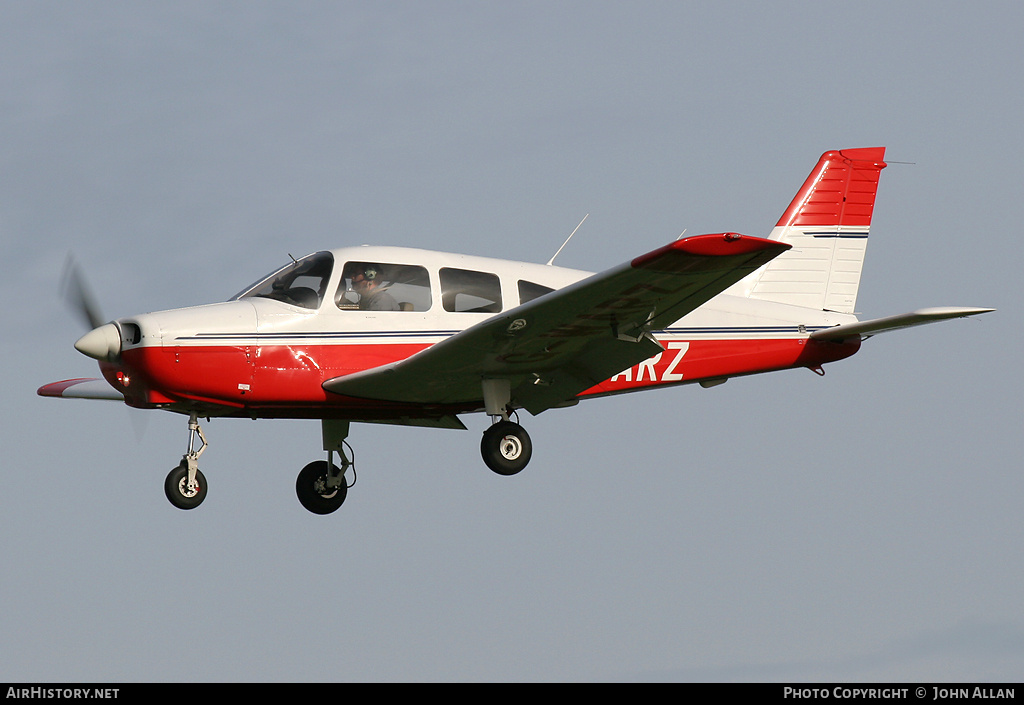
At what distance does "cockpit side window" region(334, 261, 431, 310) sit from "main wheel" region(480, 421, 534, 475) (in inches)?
58.1

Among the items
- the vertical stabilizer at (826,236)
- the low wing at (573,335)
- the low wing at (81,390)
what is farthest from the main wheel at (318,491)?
the vertical stabilizer at (826,236)

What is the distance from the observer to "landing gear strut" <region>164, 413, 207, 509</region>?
12352mm

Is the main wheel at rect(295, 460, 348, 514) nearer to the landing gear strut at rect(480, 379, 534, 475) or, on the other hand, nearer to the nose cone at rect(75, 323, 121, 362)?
the landing gear strut at rect(480, 379, 534, 475)

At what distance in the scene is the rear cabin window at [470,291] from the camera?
1301 centimetres

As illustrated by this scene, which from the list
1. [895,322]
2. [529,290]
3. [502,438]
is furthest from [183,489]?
[895,322]

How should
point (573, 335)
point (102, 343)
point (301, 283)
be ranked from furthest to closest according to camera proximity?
1. point (301, 283)
2. point (573, 335)
3. point (102, 343)

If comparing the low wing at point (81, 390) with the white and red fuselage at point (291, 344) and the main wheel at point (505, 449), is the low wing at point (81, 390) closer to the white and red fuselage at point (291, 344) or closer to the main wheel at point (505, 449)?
the white and red fuselage at point (291, 344)

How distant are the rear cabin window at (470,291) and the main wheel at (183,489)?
9.86ft

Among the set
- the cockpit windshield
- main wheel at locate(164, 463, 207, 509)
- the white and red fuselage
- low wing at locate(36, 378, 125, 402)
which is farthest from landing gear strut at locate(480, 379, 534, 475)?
low wing at locate(36, 378, 125, 402)

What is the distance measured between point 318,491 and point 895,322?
21.5 feet

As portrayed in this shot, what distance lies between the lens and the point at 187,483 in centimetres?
1241

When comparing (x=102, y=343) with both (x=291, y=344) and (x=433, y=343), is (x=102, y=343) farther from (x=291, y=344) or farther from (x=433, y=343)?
(x=433, y=343)
